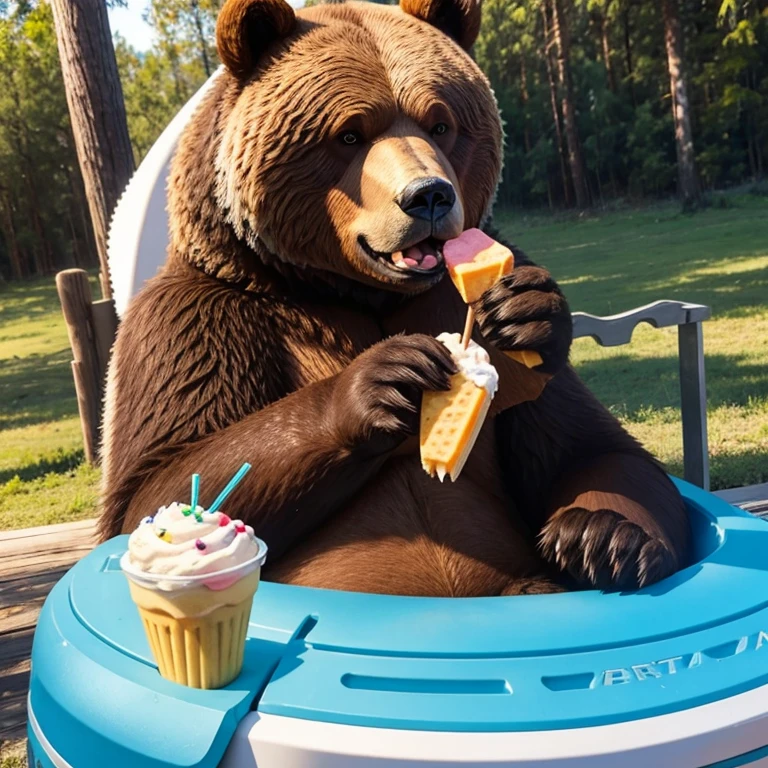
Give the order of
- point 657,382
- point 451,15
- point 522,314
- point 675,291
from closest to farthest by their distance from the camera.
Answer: point 522,314 → point 451,15 → point 657,382 → point 675,291

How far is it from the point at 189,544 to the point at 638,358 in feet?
21.3

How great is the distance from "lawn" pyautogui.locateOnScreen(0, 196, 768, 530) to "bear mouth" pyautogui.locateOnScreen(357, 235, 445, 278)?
3020 millimetres

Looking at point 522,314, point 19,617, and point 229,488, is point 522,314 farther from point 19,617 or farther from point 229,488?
point 19,617

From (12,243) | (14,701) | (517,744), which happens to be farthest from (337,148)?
(12,243)

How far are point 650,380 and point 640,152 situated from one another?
1655 cm

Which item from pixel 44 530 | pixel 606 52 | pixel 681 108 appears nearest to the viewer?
pixel 44 530

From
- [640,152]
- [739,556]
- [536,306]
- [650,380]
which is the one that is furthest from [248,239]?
[640,152]

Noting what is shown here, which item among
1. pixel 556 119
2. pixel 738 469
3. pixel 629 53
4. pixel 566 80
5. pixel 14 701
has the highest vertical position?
pixel 629 53

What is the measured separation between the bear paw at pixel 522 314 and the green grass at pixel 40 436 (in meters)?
3.49

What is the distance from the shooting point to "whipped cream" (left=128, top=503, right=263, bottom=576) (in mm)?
1219

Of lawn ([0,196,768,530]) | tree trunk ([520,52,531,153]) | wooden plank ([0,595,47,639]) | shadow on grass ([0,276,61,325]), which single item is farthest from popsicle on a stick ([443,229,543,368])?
tree trunk ([520,52,531,153])

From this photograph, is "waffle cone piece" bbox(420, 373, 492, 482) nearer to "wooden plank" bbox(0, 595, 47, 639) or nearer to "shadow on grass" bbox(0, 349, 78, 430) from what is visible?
"wooden plank" bbox(0, 595, 47, 639)

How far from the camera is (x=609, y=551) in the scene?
162 cm

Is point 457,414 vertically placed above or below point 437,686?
above
